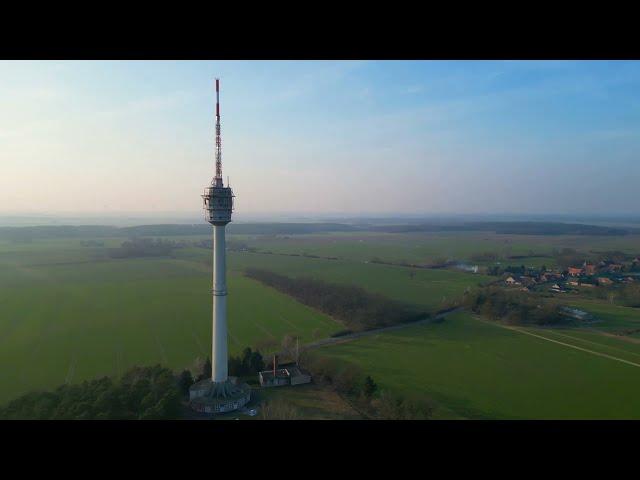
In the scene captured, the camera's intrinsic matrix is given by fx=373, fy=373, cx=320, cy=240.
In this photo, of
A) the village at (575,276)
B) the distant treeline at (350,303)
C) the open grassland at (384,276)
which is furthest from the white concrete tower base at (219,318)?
the village at (575,276)

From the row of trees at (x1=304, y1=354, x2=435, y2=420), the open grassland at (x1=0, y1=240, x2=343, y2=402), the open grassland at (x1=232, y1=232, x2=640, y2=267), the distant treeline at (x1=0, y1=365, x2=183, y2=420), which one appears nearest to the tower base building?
the distant treeline at (x1=0, y1=365, x2=183, y2=420)

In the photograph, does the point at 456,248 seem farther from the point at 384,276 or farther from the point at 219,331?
the point at 219,331

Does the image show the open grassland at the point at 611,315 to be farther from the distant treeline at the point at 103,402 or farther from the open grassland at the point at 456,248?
the distant treeline at the point at 103,402

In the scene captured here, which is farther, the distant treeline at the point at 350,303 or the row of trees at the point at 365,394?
the distant treeline at the point at 350,303

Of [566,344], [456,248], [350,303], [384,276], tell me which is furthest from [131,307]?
[456,248]
